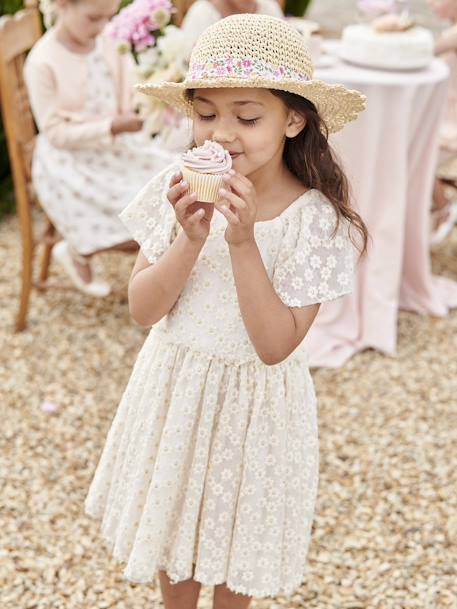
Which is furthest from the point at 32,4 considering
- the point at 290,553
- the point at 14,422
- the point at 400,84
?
the point at 290,553

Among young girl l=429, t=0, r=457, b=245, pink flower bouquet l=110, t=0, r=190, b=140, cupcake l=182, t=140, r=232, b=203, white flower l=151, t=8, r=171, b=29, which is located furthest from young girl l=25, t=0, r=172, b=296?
cupcake l=182, t=140, r=232, b=203

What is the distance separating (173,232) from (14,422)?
164 cm

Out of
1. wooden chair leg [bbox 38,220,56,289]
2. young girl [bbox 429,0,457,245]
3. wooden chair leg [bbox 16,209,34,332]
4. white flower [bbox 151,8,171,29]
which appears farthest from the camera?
young girl [bbox 429,0,457,245]

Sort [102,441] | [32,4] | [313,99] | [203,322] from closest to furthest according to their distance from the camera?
[313,99] < [203,322] < [102,441] < [32,4]

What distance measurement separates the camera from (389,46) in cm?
341

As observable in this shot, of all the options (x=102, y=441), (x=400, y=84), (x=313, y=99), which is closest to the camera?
(x=313, y=99)

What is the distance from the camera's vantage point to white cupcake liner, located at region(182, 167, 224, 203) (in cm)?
135

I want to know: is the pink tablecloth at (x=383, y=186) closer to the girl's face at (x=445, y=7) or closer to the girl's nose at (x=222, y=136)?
the girl's face at (x=445, y=7)

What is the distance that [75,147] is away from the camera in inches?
131

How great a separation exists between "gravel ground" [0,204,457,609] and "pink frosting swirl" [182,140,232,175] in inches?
54.3

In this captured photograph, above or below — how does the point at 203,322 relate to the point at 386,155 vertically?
above

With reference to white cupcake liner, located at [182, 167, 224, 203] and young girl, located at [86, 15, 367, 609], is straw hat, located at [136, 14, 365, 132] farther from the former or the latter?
white cupcake liner, located at [182, 167, 224, 203]

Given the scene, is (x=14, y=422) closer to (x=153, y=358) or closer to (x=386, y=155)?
(x=153, y=358)

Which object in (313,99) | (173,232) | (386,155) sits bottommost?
(386,155)
